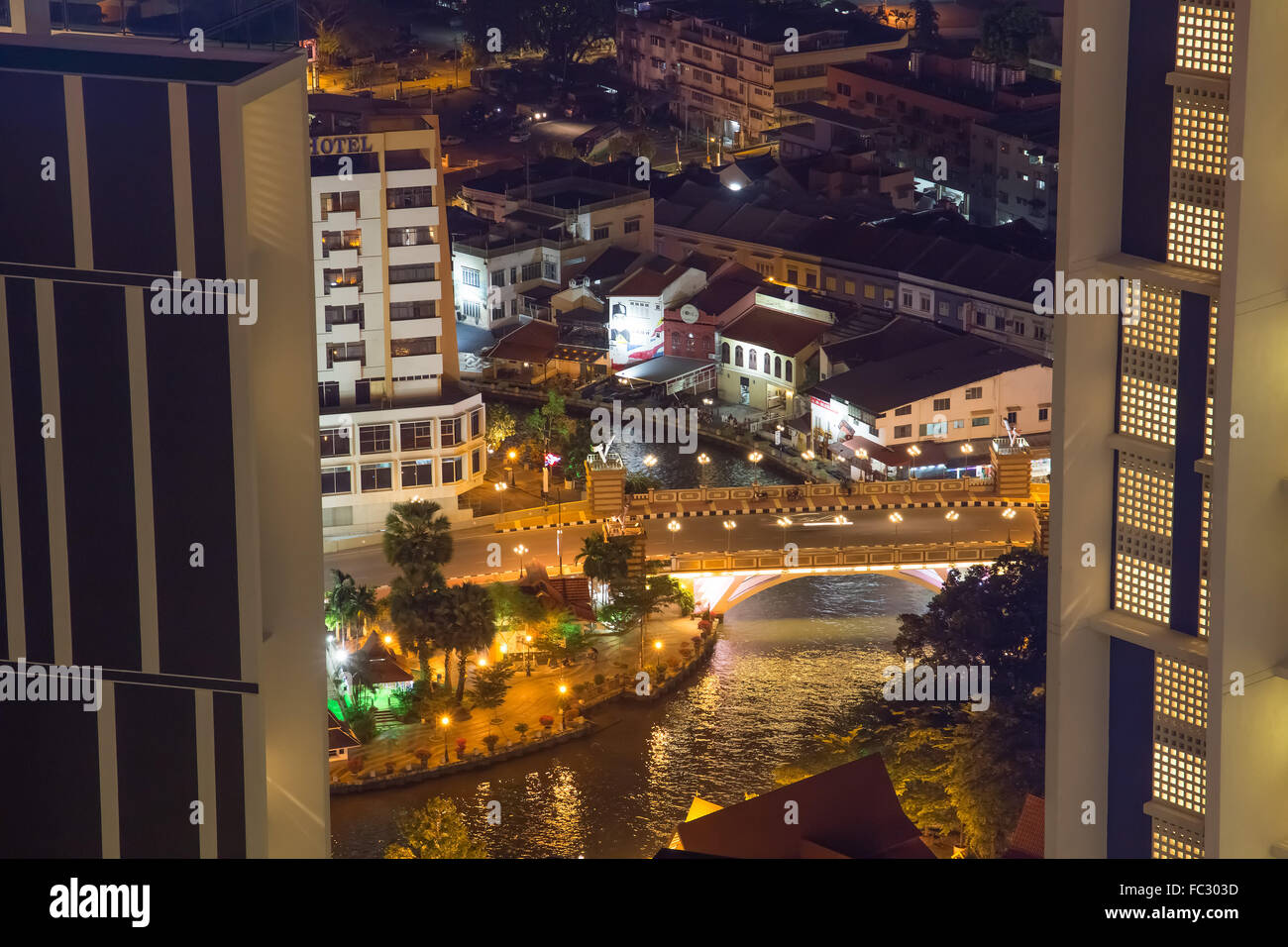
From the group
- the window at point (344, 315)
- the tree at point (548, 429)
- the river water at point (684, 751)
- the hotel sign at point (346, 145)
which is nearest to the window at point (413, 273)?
the window at point (344, 315)

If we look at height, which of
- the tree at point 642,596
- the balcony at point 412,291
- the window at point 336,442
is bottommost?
the tree at point 642,596

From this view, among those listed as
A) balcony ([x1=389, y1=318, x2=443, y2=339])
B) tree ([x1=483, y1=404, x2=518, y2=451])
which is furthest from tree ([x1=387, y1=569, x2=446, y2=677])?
tree ([x1=483, y1=404, x2=518, y2=451])

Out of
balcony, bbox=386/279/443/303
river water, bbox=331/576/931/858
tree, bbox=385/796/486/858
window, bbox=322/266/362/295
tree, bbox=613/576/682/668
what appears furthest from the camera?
balcony, bbox=386/279/443/303

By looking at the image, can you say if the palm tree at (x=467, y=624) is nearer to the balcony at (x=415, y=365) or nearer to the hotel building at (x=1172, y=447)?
the balcony at (x=415, y=365)

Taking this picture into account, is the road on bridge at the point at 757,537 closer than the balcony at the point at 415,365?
Yes

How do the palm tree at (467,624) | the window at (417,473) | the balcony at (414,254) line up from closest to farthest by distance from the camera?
the palm tree at (467,624) → the balcony at (414,254) → the window at (417,473)

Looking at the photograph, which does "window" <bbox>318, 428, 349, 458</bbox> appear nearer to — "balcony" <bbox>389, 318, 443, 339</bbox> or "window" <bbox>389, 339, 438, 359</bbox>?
"window" <bbox>389, 339, 438, 359</bbox>
